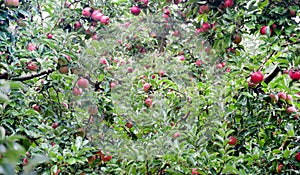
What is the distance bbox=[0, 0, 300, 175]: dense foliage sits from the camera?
2.03 metres

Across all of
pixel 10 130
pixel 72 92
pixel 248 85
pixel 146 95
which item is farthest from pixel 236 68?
Result: pixel 10 130

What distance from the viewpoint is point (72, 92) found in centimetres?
239

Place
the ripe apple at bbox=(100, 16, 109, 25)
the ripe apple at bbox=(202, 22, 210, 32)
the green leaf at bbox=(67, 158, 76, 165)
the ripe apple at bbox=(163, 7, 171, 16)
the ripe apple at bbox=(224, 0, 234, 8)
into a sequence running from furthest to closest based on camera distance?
the ripe apple at bbox=(163, 7, 171, 16), the ripe apple at bbox=(100, 16, 109, 25), the ripe apple at bbox=(202, 22, 210, 32), the ripe apple at bbox=(224, 0, 234, 8), the green leaf at bbox=(67, 158, 76, 165)

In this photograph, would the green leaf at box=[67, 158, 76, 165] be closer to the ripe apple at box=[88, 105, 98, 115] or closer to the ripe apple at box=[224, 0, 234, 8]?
the ripe apple at box=[88, 105, 98, 115]

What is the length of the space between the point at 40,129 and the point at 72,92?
327 millimetres

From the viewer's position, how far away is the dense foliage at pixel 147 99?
2.03 metres

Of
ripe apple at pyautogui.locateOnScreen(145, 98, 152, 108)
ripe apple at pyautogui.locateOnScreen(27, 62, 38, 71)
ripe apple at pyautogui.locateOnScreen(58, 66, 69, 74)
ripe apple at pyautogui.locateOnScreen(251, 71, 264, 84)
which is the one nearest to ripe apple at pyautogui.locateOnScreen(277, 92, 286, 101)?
ripe apple at pyautogui.locateOnScreen(251, 71, 264, 84)

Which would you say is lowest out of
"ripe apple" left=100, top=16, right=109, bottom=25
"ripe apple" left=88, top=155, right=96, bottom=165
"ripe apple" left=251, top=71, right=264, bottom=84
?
"ripe apple" left=88, top=155, right=96, bottom=165

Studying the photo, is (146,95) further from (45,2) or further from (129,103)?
(45,2)

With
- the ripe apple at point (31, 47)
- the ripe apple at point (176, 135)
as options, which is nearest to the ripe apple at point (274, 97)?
the ripe apple at point (176, 135)

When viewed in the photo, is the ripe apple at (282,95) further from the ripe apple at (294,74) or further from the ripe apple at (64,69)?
the ripe apple at (64,69)

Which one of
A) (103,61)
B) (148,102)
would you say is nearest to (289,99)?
(148,102)

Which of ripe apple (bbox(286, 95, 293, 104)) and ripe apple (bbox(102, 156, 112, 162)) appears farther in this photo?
ripe apple (bbox(102, 156, 112, 162))

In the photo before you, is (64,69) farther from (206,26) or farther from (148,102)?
(206,26)
